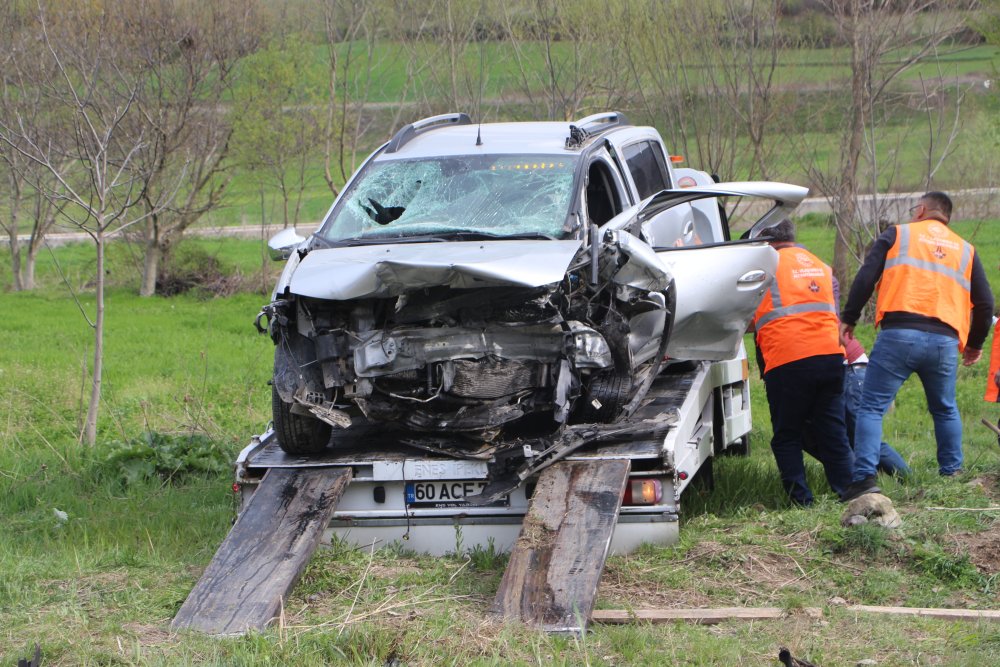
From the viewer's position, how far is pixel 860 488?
6.67m

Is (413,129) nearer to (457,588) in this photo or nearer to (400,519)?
(400,519)

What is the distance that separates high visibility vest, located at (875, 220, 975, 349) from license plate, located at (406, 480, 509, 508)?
2970 millimetres

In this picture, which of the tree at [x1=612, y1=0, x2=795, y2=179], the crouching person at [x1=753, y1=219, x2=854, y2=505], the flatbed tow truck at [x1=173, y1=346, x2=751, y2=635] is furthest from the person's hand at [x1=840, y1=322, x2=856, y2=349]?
the tree at [x1=612, y1=0, x2=795, y2=179]

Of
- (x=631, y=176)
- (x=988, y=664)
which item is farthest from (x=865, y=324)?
(x=988, y=664)

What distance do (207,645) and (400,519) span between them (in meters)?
1.51

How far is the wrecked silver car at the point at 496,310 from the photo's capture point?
5.79 m

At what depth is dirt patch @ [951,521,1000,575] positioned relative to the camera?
17.9 feet

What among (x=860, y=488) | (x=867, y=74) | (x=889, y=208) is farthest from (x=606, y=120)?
(x=889, y=208)

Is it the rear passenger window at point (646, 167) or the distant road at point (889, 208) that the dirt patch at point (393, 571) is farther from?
the distant road at point (889, 208)

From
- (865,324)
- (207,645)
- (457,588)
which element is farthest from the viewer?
(865,324)

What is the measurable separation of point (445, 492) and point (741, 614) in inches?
67.4

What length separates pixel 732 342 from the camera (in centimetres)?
670

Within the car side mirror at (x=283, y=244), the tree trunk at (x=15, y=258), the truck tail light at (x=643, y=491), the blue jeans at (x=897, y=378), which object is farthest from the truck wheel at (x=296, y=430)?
the tree trunk at (x=15, y=258)

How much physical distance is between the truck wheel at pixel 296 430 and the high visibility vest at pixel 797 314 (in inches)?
111
